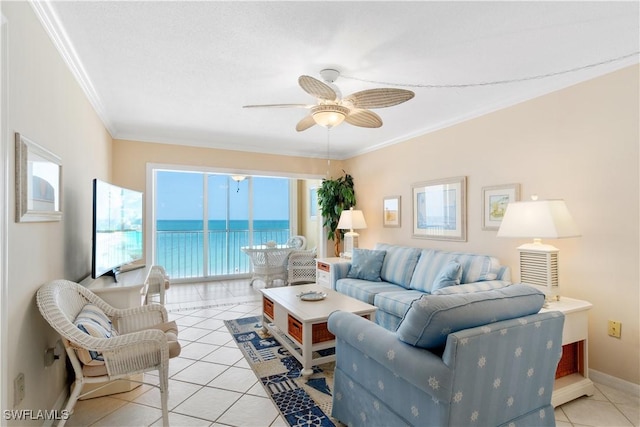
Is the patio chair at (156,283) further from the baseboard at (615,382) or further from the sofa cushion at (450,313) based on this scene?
the baseboard at (615,382)

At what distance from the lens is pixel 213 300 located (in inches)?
195

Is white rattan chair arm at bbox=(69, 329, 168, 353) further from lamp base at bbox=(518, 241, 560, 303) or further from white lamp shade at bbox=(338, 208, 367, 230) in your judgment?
white lamp shade at bbox=(338, 208, 367, 230)

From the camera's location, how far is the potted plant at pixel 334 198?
548 cm

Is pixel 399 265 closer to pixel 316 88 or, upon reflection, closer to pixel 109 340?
pixel 316 88

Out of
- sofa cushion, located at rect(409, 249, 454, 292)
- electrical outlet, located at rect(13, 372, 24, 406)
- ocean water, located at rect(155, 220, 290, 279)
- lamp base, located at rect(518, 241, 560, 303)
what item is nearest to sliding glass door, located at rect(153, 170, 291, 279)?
ocean water, located at rect(155, 220, 290, 279)

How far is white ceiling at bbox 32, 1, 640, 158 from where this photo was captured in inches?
71.2

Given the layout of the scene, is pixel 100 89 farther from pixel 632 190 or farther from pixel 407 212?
pixel 632 190

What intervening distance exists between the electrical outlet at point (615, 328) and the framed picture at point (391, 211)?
248 centimetres

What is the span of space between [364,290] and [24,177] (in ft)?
9.86

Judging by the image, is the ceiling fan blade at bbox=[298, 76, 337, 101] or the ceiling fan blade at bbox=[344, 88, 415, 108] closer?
the ceiling fan blade at bbox=[298, 76, 337, 101]

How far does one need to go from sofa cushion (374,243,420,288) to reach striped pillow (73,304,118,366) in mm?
2851

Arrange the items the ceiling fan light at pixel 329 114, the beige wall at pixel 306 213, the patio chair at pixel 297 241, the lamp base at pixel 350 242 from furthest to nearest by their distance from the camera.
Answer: the beige wall at pixel 306 213
the patio chair at pixel 297 241
the lamp base at pixel 350 242
the ceiling fan light at pixel 329 114

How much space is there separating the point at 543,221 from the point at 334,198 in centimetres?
347

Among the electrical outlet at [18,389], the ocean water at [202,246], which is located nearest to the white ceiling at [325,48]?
the electrical outlet at [18,389]
